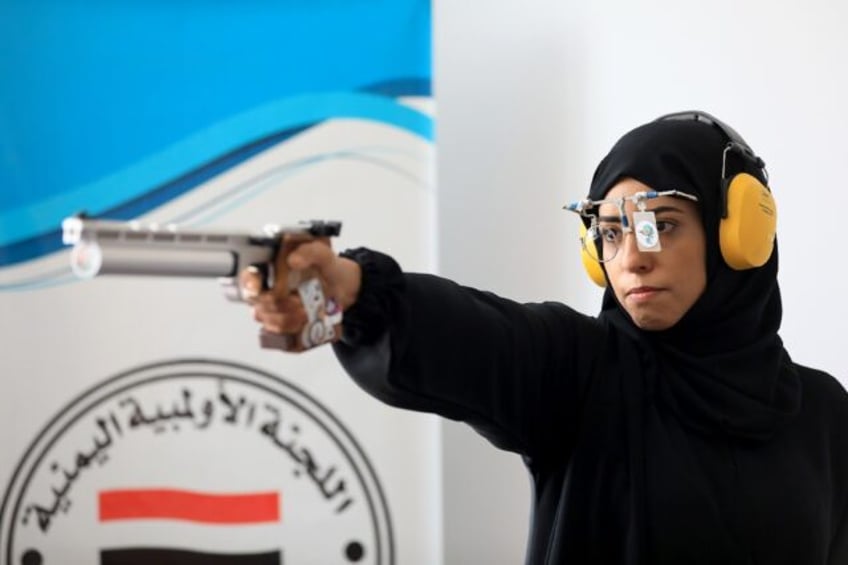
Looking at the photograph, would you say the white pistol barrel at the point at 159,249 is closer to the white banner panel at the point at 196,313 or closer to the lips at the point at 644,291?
the lips at the point at 644,291

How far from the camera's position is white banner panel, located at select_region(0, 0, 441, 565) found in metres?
2.07

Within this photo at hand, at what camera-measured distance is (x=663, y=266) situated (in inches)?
46.9

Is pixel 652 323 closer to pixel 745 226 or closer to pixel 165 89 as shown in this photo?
pixel 745 226

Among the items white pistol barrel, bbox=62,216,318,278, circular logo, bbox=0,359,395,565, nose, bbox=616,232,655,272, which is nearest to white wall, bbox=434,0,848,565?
circular logo, bbox=0,359,395,565

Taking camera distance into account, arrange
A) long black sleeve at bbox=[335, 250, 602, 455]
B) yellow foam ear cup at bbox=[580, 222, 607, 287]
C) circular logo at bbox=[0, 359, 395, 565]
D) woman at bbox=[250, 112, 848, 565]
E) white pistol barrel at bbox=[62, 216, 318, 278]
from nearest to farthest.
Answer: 1. white pistol barrel at bbox=[62, 216, 318, 278]
2. long black sleeve at bbox=[335, 250, 602, 455]
3. woman at bbox=[250, 112, 848, 565]
4. yellow foam ear cup at bbox=[580, 222, 607, 287]
5. circular logo at bbox=[0, 359, 395, 565]

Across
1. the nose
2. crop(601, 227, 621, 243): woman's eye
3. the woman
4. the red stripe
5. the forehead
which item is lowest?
the red stripe

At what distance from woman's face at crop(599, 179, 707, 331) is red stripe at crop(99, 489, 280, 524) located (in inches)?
44.5

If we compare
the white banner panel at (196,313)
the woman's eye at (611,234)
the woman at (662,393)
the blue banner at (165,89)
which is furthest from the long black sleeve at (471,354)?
the blue banner at (165,89)

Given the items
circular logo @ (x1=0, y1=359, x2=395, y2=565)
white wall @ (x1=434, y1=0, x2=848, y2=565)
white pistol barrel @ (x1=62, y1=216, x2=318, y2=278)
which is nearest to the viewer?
white pistol barrel @ (x1=62, y1=216, x2=318, y2=278)

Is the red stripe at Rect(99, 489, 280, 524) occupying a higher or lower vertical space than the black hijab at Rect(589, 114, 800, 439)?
lower

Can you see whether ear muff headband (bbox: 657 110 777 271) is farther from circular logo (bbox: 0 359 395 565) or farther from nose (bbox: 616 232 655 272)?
circular logo (bbox: 0 359 395 565)

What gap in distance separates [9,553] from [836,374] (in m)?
1.67

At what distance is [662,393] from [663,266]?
6.2 inches

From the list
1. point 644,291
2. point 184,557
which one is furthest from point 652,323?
point 184,557
